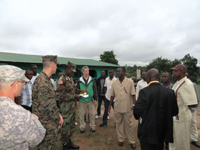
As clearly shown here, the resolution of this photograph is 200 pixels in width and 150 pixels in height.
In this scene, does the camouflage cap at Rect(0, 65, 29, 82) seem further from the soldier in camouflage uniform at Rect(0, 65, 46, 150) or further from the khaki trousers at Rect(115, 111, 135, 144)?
the khaki trousers at Rect(115, 111, 135, 144)

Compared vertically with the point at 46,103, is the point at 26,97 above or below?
below

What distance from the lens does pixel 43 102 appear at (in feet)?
6.51

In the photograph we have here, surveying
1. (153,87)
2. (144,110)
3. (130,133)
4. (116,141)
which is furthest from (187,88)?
(116,141)

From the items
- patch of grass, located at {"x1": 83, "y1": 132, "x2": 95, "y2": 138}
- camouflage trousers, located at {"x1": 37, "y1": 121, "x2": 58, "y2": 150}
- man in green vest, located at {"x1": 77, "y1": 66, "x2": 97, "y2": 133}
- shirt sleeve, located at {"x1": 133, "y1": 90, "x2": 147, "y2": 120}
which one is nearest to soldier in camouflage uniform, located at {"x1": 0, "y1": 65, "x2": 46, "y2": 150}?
camouflage trousers, located at {"x1": 37, "y1": 121, "x2": 58, "y2": 150}

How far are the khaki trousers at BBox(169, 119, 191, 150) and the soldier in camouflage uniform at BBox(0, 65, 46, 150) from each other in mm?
2875

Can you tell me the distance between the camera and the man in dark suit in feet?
6.69

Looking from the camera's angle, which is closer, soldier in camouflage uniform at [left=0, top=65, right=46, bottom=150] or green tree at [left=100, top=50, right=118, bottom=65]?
soldier in camouflage uniform at [left=0, top=65, right=46, bottom=150]

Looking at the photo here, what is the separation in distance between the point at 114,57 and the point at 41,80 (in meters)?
32.6

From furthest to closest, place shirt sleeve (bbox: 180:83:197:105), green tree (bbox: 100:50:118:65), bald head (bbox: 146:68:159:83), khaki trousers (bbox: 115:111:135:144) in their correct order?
green tree (bbox: 100:50:118:65) < khaki trousers (bbox: 115:111:135:144) < shirt sleeve (bbox: 180:83:197:105) < bald head (bbox: 146:68:159:83)

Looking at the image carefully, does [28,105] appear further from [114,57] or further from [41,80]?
[114,57]

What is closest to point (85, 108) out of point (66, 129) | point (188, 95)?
point (66, 129)

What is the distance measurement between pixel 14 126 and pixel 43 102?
1.01 metres

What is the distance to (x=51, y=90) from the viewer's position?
2.08 meters

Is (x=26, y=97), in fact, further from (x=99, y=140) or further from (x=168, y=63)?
(x=168, y=63)
